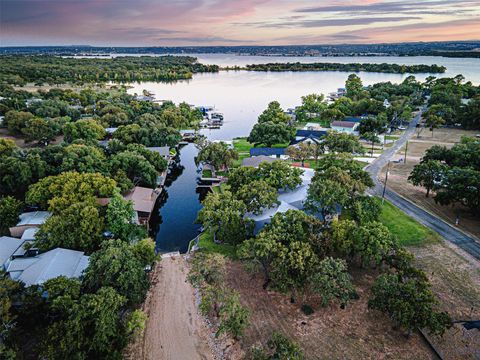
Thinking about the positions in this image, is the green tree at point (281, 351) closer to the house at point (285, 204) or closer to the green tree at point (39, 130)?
the house at point (285, 204)

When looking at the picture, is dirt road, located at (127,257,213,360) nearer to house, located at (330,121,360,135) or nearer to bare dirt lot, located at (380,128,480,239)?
bare dirt lot, located at (380,128,480,239)

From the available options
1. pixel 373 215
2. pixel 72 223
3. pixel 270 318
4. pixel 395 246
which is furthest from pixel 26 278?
pixel 373 215

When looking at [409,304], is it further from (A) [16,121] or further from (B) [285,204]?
(A) [16,121]

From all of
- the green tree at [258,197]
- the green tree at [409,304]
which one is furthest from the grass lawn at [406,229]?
the green tree at [258,197]

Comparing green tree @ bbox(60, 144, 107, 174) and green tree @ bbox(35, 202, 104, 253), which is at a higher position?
green tree @ bbox(60, 144, 107, 174)

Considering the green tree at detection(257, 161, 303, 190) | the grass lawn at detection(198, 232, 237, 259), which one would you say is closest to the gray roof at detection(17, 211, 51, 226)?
the grass lawn at detection(198, 232, 237, 259)
